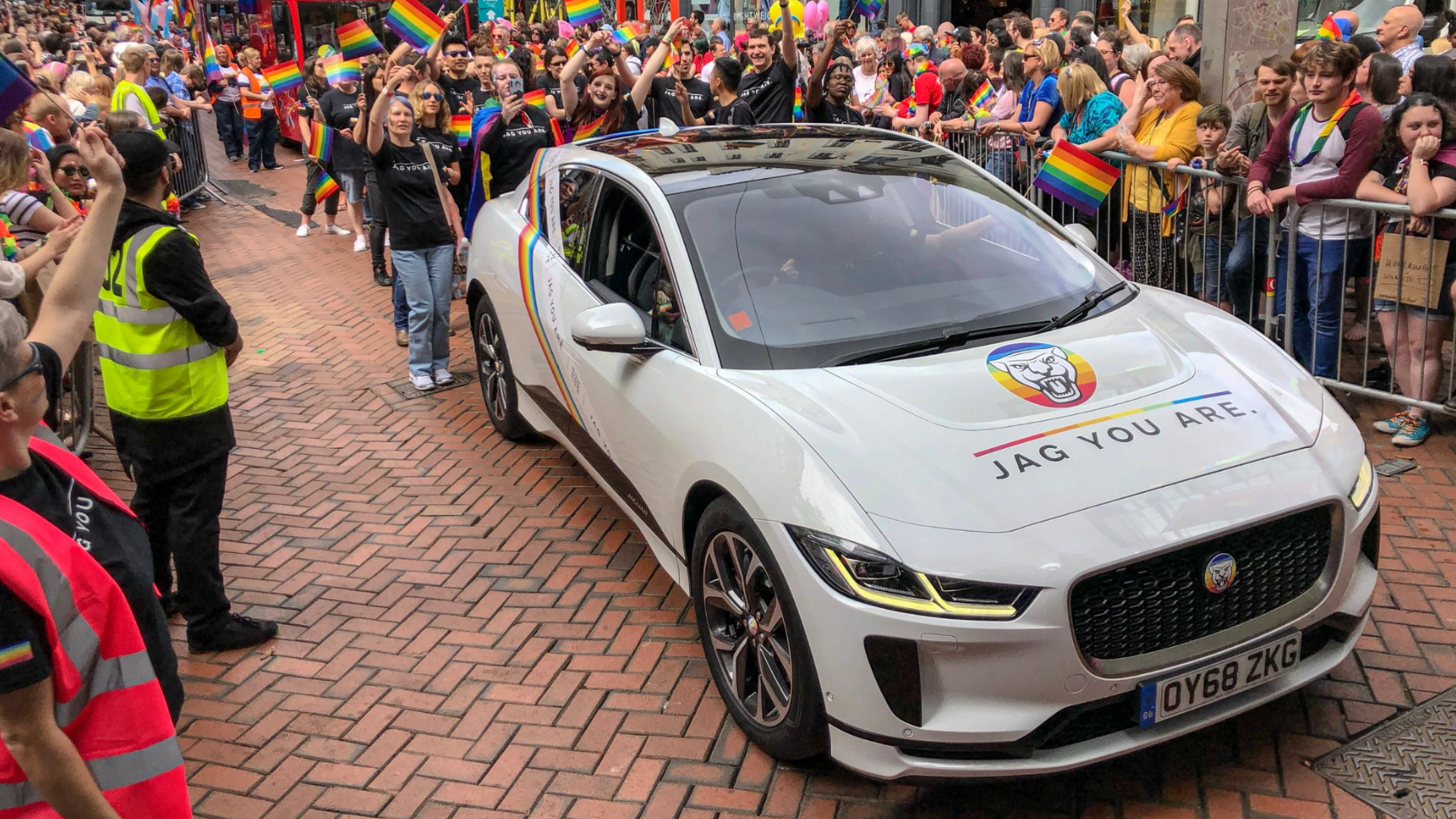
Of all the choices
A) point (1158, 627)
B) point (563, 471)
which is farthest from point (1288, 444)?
point (563, 471)

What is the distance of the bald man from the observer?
7.75 meters

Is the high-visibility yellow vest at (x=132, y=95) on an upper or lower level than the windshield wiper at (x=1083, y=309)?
upper

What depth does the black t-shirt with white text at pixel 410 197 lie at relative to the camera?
7316 mm

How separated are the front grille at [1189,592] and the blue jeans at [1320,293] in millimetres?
3012

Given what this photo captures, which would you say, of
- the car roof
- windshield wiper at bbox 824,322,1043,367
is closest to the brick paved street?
windshield wiper at bbox 824,322,1043,367

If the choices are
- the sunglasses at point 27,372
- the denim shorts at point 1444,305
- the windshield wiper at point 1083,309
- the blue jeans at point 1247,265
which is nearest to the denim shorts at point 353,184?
the blue jeans at point 1247,265

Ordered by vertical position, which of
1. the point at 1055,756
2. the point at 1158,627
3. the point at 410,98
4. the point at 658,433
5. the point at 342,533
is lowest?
the point at 342,533

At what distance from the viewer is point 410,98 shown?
7.83 m

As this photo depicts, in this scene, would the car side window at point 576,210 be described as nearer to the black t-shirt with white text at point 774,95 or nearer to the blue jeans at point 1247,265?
the blue jeans at point 1247,265

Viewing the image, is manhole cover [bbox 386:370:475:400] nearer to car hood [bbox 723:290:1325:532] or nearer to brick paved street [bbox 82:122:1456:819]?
brick paved street [bbox 82:122:1456:819]

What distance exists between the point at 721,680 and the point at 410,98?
5.46m

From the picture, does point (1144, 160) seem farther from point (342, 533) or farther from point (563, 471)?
point (342, 533)

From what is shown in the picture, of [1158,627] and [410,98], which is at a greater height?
[410,98]

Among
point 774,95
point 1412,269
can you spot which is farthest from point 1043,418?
point 774,95
